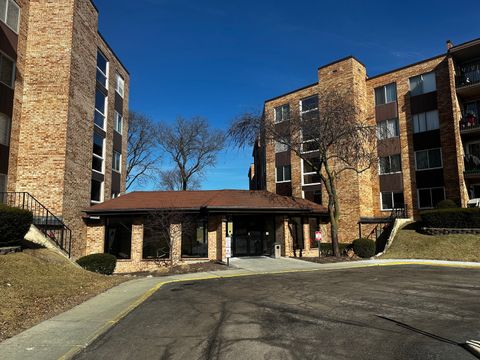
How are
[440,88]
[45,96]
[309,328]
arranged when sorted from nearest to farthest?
1. [309,328]
2. [45,96]
3. [440,88]

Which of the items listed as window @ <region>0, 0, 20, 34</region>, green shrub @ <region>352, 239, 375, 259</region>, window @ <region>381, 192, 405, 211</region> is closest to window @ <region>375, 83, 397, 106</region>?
window @ <region>381, 192, 405, 211</region>

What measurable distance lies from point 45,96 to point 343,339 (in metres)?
21.8

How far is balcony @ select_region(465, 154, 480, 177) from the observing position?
26.1 m

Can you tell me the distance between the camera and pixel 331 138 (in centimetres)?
2359

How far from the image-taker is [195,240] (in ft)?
73.4

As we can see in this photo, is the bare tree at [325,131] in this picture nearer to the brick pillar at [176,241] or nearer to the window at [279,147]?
the brick pillar at [176,241]

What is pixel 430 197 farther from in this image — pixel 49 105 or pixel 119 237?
pixel 49 105

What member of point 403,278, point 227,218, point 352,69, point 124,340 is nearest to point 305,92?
point 352,69

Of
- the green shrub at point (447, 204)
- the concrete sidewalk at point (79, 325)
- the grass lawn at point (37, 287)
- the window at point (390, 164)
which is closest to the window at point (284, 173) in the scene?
the window at point (390, 164)

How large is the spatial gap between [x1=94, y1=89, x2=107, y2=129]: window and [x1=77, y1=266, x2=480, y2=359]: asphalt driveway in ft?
61.1

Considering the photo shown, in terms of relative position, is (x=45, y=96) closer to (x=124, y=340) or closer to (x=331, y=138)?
(x=331, y=138)

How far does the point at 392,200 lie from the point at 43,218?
25.4 m

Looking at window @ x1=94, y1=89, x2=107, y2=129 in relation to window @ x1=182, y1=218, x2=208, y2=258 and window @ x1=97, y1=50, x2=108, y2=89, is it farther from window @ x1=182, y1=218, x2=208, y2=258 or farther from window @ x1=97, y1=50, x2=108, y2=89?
window @ x1=182, y1=218, x2=208, y2=258

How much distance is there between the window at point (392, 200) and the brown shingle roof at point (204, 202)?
732cm
